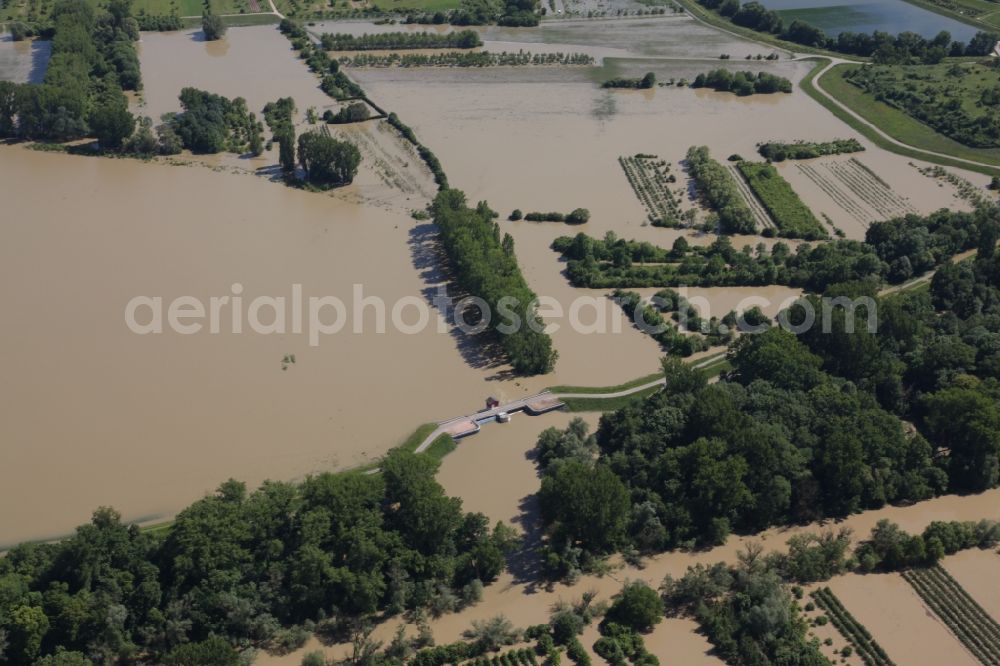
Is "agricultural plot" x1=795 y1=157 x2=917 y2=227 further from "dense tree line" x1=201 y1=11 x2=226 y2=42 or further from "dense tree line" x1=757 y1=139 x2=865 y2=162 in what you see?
"dense tree line" x1=201 y1=11 x2=226 y2=42

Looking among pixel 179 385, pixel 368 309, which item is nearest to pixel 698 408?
pixel 368 309

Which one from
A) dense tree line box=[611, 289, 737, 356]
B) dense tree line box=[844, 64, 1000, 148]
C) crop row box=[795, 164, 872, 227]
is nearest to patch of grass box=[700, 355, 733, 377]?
dense tree line box=[611, 289, 737, 356]

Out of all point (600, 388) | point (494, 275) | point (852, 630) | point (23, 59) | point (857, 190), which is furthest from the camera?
point (23, 59)

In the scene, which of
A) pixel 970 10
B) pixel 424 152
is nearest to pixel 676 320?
pixel 424 152

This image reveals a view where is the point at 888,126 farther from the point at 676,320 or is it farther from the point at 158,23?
the point at 158,23

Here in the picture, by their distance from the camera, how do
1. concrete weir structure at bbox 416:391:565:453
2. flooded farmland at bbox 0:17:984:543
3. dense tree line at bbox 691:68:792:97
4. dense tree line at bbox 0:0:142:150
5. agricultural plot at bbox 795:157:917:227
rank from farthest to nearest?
dense tree line at bbox 691:68:792:97
dense tree line at bbox 0:0:142:150
agricultural plot at bbox 795:157:917:227
concrete weir structure at bbox 416:391:565:453
flooded farmland at bbox 0:17:984:543

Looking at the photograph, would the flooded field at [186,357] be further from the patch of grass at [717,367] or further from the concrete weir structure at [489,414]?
the patch of grass at [717,367]

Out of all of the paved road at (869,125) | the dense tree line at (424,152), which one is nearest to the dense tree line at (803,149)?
the paved road at (869,125)
